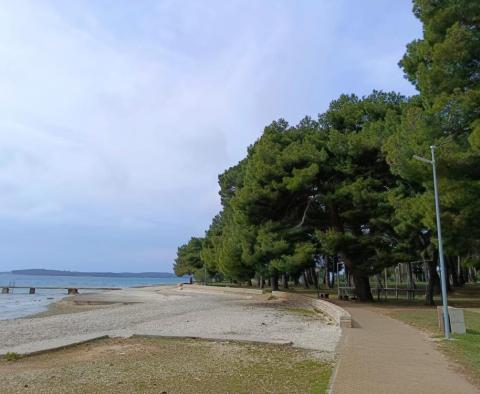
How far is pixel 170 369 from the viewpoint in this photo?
31.4 feet

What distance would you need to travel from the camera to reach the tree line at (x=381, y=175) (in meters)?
17.2

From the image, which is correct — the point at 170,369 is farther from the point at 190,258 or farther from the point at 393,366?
the point at 190,258

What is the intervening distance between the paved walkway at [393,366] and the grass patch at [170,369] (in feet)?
1.71

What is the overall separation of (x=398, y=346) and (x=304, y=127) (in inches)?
927

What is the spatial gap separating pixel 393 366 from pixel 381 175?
20481 millimetres

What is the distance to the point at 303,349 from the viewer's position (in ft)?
40.0

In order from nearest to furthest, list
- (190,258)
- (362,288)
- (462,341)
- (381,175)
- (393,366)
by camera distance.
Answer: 1. (393,366)
2. (462,341)
3. (381,175)
4. (362,288)
5. (190,258)

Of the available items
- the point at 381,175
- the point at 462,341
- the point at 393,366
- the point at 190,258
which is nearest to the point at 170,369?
the point at 393,366

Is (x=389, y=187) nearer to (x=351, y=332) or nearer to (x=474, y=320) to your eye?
(x=474, y=320)

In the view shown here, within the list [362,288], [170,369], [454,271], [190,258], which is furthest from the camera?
[190,258]

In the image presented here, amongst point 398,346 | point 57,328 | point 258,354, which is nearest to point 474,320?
point 398,346

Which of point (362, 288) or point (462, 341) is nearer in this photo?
point (462, 341)

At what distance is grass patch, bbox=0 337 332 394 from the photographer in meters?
8.12

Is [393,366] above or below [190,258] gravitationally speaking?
below
